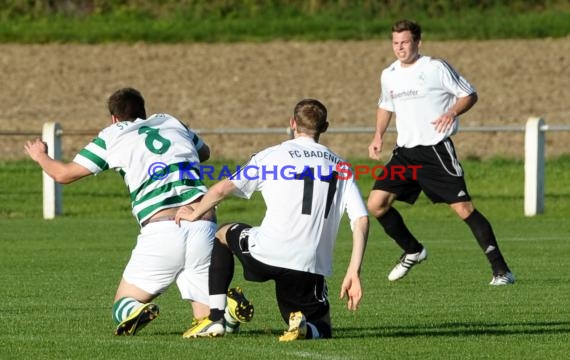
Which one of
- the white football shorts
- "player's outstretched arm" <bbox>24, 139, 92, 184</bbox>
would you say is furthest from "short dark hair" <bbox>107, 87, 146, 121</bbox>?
the white football shorts

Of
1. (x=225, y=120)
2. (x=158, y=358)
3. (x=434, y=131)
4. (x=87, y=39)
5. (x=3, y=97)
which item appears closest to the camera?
(x=158, y=358)

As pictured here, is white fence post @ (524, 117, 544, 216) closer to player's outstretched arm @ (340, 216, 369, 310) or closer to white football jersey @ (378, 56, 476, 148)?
white football jersey @ (378, 56, 476, 148)

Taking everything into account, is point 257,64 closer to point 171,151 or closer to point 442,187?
point 442,187

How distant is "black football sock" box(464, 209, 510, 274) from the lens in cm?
1206

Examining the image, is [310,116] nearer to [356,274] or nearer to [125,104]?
[356,274]

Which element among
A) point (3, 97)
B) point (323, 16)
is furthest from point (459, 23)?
point (3, 97)

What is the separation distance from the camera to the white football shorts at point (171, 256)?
891cm

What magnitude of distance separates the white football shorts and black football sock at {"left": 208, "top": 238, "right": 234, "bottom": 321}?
189 millimetres

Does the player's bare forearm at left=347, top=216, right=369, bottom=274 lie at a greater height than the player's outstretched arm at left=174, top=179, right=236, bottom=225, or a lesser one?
lesser

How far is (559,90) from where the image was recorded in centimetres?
3070

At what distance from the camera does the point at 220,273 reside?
28.8 ft

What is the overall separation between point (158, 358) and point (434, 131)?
4926mm

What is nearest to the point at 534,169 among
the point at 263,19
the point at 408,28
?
the point at 408,28

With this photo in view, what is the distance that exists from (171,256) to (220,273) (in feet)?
1.17
